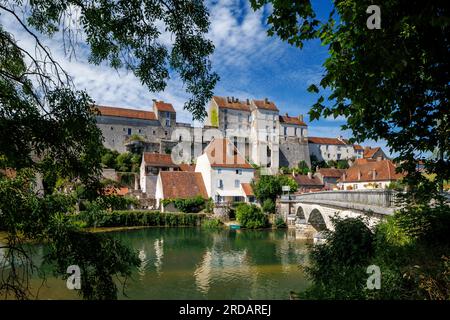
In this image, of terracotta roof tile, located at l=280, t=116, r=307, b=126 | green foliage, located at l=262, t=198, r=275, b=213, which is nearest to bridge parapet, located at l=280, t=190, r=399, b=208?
green foliage, located at l=262, t=198, r=275, b=213

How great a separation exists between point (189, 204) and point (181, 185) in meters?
3.41

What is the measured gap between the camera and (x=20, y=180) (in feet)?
16.0

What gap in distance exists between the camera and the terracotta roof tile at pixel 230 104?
7894 centimetres

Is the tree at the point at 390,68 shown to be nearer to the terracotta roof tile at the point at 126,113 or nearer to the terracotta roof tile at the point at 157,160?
the terracotta roof tile at the point at 157,160

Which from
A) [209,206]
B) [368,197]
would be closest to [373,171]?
[209,206]

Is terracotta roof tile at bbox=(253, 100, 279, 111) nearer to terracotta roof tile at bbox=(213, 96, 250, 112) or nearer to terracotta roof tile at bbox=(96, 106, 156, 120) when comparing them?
terracotta roof tile at bbox=(213, 96, 250, 112)

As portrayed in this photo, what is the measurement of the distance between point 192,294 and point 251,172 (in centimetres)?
3416

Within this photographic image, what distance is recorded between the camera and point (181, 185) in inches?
1828

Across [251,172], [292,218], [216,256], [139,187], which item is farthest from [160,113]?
[216,256]

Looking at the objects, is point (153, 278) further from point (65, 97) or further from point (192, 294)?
point (65, 97)

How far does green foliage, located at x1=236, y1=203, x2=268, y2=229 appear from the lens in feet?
135

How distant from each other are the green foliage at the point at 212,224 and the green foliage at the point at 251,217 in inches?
98.9

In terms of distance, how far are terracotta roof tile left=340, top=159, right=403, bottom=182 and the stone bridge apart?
14189mm
